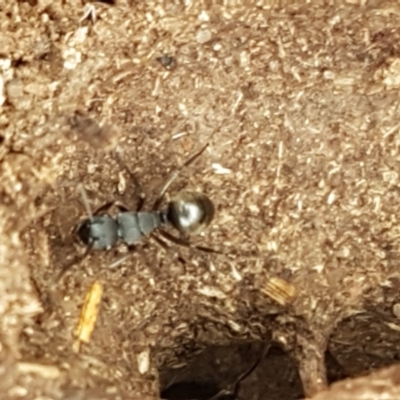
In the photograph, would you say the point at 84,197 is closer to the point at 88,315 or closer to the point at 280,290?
the point at 88,315

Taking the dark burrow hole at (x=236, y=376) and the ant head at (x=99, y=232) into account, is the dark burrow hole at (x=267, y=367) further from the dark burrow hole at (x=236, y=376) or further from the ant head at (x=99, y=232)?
the ant head at (x=99, y=232)

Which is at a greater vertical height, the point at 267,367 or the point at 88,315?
the point at 88,315

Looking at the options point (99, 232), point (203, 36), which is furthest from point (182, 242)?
point (203, 36)

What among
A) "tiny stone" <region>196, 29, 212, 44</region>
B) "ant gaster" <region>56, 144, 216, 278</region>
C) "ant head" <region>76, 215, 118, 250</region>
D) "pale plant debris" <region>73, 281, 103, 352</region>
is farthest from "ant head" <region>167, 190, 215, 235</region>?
"tiny stone" <region>196, 29, 212, 44</region>

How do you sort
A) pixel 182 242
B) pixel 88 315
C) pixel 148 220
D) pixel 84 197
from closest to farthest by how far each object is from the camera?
pixel 88 315 → pixel 84 197 → pixel 148 220 → pixel 182 242

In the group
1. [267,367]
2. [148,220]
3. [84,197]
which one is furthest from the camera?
[267,367]

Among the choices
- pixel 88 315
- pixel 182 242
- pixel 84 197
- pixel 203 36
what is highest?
pixel 203 36

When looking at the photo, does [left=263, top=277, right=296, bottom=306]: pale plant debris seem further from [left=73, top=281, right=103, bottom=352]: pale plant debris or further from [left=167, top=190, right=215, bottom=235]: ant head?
[left=73, top=281, right=103, bottom=352]: pale plant debris
